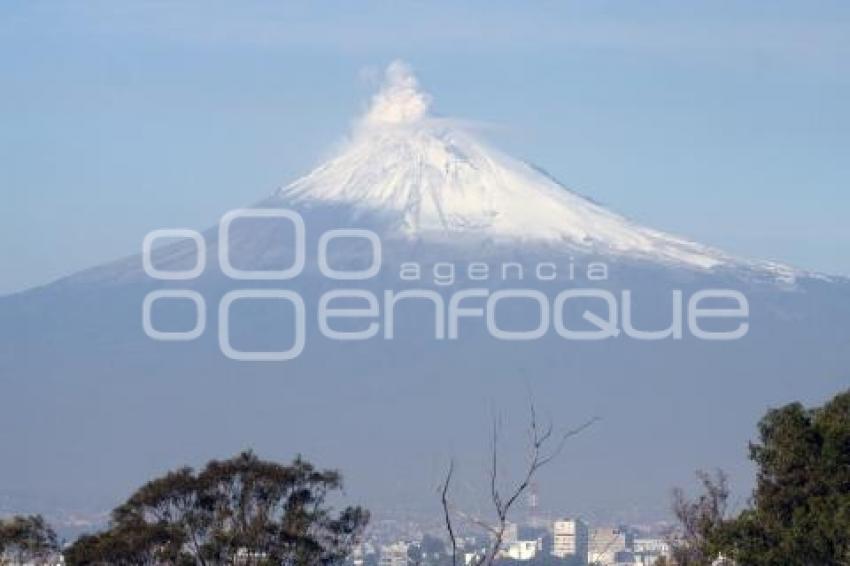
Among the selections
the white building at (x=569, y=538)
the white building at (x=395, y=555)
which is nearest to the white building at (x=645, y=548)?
the white building at (x=569, y=538)

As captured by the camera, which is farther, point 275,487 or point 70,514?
point 70,514

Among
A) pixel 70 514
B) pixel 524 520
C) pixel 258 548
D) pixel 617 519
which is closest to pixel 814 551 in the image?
pixel 258 548

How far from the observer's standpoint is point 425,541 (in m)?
83.9

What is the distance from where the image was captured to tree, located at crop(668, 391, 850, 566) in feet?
138

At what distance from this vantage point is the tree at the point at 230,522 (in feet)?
153

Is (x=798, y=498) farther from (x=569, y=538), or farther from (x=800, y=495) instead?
(x=569, y=538)

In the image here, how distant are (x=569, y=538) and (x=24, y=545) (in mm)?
70364

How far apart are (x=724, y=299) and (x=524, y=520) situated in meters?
64.5

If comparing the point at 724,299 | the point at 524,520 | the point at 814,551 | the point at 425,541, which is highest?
the point at 724,299

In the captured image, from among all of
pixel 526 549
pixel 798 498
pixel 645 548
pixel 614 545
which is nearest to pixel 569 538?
pixel 614 545

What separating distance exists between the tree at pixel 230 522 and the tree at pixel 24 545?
25.0 inches

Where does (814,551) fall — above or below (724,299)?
below

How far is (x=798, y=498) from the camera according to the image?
43375mm

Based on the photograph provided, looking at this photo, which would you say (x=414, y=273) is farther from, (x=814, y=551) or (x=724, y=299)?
(x=814, y=551)
